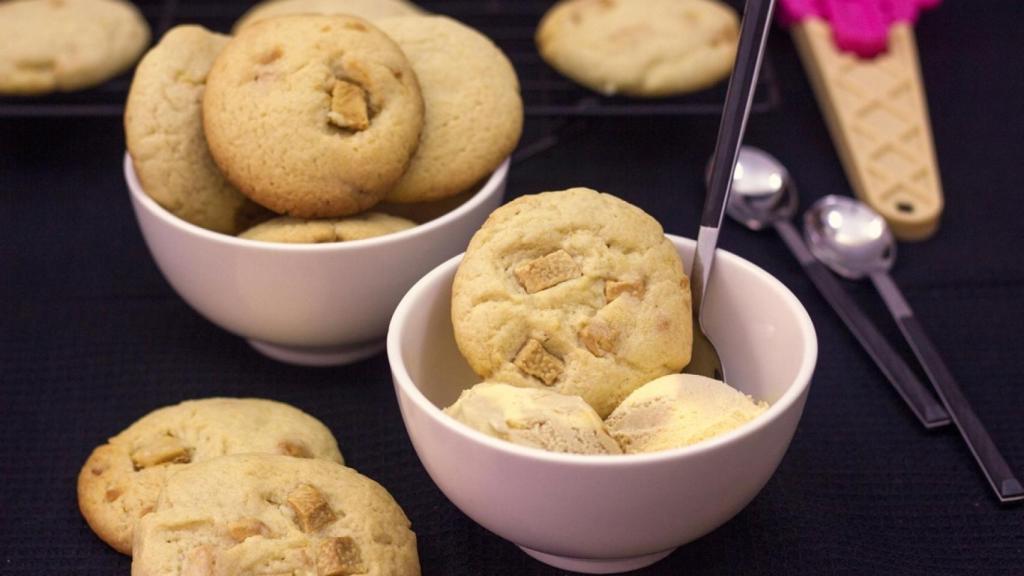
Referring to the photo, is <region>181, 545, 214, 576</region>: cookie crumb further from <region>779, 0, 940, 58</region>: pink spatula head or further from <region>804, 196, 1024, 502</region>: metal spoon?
<region>779, 0, 940, 58</region>: pink spatula head

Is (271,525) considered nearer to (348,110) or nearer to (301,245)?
(301,245)

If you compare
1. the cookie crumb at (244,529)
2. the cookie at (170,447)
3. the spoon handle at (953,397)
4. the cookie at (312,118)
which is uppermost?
the cookie at (312,118)

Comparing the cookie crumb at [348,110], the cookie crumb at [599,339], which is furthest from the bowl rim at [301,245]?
the cookie crumb at [599,339]

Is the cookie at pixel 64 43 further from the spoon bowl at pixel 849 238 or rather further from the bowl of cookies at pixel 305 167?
the spoon bowl at pixel 849 238

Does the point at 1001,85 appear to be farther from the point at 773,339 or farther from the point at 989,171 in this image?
the point at 773,339

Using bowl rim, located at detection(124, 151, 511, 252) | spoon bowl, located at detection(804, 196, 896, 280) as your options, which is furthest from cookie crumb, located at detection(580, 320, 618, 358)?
spoon bowl, located at detection(804, 196, 896, 280)

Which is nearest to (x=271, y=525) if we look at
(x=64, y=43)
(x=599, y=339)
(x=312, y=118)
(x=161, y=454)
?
(x=161, y=454)

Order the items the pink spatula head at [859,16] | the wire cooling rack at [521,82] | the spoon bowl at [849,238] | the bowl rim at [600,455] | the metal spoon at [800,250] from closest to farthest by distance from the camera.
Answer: the bowl rim at [600,455] → the metal spoon at [800,250] → the spoon bowl at [849,238] → the wire cooling rack at [521,82] → the pink spatula head at [859,16]

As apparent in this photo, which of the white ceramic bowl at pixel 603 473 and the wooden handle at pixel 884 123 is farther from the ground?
the white ceramic bowl at pixel 603 473
